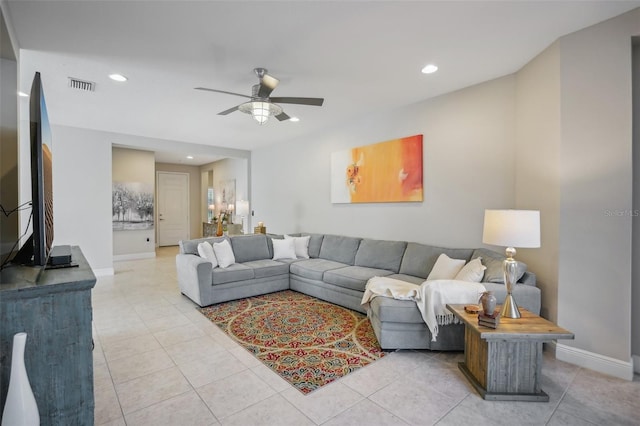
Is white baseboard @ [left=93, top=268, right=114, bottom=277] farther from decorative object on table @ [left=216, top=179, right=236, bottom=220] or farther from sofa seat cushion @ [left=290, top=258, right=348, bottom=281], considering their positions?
sofa seat cushion @ [left=290, top=258, right=348, bottom=281]

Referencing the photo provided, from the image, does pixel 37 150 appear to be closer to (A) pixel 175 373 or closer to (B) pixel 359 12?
(A) pixel 175 373

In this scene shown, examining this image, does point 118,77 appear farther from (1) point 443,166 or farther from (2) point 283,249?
(1) point 443,166

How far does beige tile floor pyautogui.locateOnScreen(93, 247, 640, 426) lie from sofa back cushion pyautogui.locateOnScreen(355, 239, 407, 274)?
1.45 m

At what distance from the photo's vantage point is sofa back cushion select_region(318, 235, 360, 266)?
459 cm

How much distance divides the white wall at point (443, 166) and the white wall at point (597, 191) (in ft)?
2.40

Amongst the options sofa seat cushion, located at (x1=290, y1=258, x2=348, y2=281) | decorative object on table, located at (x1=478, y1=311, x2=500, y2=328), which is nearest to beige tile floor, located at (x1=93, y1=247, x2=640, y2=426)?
decorative object on table, located at (x1=478, y1=311, x2=500, y2=328)

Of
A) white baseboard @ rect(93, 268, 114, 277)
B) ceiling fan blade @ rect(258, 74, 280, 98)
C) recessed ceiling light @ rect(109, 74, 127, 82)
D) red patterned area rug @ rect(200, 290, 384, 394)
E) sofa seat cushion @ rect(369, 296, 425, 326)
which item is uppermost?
recessed ceiling light @ rect(109, 74, 127, 82)

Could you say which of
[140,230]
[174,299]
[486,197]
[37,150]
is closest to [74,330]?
[37,150]

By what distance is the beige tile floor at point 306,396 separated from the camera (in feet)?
6.14

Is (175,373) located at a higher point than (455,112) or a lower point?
lower

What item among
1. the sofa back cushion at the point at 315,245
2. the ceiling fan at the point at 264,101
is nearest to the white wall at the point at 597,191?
the ceiling fan at the point at 264,101

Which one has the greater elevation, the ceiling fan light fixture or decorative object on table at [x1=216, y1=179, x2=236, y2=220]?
the ceiling fan light fixture

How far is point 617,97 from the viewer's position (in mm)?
2359

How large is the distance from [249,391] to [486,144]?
3433 mm
